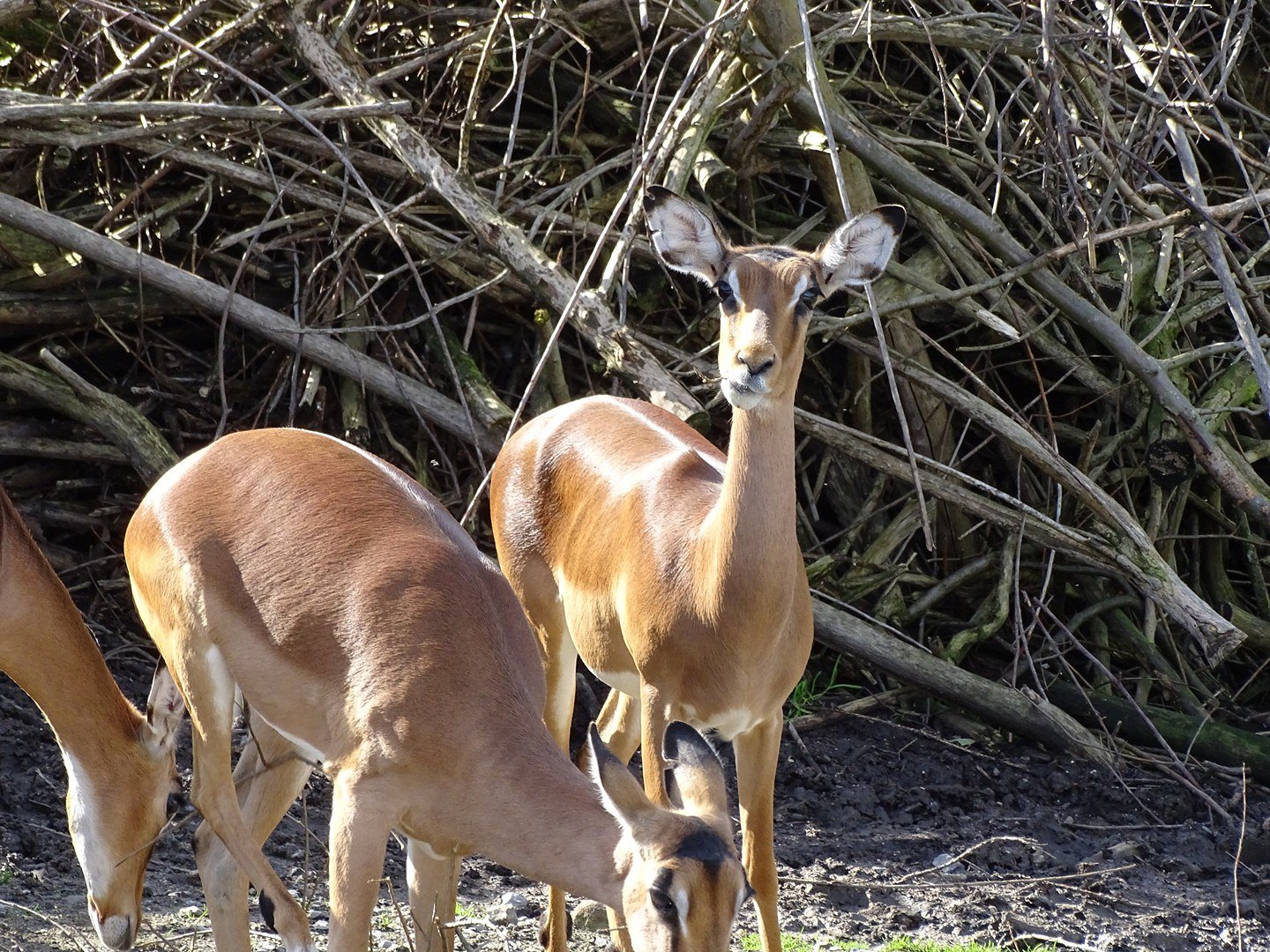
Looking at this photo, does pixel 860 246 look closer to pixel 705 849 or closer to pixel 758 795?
pixel 758 795

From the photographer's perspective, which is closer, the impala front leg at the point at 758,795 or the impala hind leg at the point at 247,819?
the impala hind leg at the point at 247,819

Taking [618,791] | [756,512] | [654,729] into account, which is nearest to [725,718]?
[654,729]

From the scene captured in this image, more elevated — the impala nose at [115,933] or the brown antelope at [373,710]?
the brown antelope at [373,710]

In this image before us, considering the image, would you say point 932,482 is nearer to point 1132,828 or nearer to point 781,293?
point 1132,828

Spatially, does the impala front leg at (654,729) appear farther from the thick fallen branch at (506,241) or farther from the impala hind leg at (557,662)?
the thick fallen branch at (506,241)

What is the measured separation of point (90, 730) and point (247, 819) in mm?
572

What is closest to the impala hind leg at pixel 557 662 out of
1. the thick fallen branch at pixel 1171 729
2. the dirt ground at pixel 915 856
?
the dirt ground at pixel 915 856

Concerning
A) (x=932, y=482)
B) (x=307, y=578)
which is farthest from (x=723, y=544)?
(x=932, y=482)

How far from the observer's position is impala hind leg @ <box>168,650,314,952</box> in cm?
450

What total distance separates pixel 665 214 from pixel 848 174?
8.50 feet

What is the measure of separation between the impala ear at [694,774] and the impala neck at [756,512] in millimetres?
764

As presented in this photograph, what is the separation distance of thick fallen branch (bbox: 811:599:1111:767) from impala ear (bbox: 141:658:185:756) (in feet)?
9.63

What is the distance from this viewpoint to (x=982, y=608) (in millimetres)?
7398

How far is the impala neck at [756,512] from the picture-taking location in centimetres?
444
